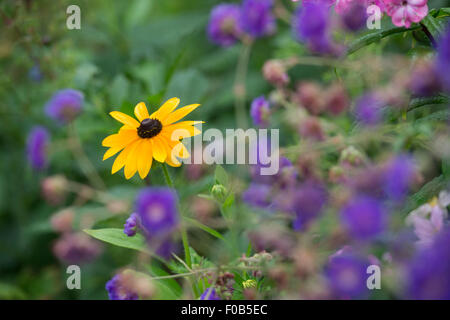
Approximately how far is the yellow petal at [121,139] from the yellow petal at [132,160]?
13 mm

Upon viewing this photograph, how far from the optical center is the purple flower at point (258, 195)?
2.00ft

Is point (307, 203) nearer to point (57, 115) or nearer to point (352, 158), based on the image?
point (352, 158)

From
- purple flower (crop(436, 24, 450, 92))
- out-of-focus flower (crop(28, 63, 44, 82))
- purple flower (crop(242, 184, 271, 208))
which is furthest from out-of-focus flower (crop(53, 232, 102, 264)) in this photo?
out-of-focus flower (crop(28, 63, 44, 82))

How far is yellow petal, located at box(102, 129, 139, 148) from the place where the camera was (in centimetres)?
81

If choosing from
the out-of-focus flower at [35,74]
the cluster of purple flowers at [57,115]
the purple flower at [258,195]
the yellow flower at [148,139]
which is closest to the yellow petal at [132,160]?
the yellow flower at [148,139]

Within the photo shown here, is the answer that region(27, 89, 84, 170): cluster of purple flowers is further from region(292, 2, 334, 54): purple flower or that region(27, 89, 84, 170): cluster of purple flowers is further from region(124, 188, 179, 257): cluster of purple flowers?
region(292, 2, 334, 54): purple flower

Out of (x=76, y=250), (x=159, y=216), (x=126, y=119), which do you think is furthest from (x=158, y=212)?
(x=126, y=119)

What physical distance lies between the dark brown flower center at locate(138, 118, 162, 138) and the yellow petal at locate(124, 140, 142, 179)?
1cm

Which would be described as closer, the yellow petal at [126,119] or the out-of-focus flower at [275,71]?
the out-of-focus flower at [275,71]

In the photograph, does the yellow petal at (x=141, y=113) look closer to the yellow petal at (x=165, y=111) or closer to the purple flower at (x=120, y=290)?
the yellow petal at (x=165, y=111)

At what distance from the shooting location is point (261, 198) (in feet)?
2.01
